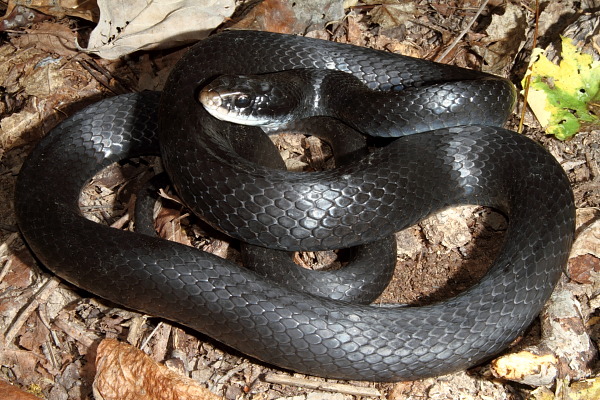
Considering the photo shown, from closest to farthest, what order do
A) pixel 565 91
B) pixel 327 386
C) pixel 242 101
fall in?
pixel 327 386 < pixel 242 101 < pixel 565 91

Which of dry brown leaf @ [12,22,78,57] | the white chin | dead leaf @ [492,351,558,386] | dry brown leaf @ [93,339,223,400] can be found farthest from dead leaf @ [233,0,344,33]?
dead leaf @ [492,351,558,386]

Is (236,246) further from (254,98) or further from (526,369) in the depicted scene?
(526,369)

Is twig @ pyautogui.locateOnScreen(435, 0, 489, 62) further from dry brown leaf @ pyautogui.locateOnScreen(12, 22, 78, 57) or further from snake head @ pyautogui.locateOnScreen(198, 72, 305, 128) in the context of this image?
dry brown leaf @ pyautogui.locateOnScreen(12, 22, 78, 57)

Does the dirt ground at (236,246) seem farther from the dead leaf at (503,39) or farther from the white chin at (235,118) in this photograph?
the white chin at (235,118)

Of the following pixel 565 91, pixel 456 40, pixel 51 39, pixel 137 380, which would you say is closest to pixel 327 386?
pixel 137 380

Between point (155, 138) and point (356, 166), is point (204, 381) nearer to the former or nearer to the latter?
point (356, 166)

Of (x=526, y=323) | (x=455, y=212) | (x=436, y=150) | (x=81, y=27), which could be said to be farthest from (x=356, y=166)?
(x=81, y=27)
